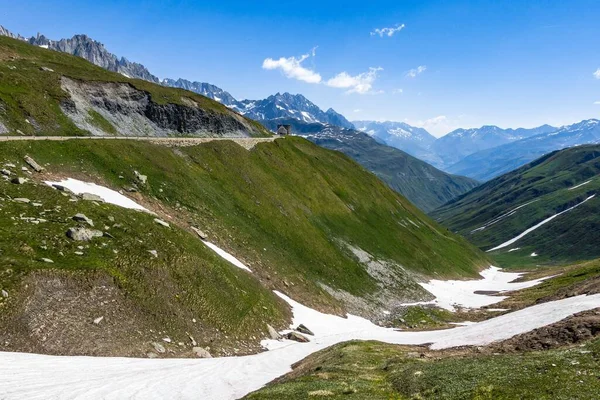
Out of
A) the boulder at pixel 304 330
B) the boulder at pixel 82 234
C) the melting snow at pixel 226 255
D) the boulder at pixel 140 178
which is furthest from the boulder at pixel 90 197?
the boulder at pixel 304 330

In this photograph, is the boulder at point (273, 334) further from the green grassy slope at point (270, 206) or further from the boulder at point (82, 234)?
the boulder at point (82, 234)

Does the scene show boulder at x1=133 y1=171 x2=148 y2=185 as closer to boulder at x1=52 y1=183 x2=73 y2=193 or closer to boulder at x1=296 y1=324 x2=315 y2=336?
boulder at x1=52 y1=183 x2=73 y2=193

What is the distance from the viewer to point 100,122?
74.5 meters

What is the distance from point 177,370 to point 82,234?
16.6 m

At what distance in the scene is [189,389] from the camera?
2794 cm

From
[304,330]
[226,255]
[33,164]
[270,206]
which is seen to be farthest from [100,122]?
[304,330]

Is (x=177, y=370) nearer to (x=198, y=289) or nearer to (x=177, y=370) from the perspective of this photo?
(x=177, y=370)

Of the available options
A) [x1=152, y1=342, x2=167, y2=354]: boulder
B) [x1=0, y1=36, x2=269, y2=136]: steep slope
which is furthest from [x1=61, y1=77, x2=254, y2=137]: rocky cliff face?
[x1=152, y1=342, x2=167, y2=354]: boulder

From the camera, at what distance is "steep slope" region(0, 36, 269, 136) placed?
201ft

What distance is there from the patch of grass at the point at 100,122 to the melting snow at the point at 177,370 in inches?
2157

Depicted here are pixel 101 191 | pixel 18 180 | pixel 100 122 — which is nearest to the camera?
pixel 18 180

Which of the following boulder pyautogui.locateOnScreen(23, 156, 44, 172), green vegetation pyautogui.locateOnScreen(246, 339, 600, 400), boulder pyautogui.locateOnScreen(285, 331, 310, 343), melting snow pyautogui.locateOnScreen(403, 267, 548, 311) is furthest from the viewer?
melting snow pyautogui.locateOnScreen(403, 267, 548, 311)

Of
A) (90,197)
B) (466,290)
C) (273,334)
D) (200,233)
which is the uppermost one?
(90,197)

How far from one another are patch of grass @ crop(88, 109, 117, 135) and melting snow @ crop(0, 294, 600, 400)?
54785 millimetres
